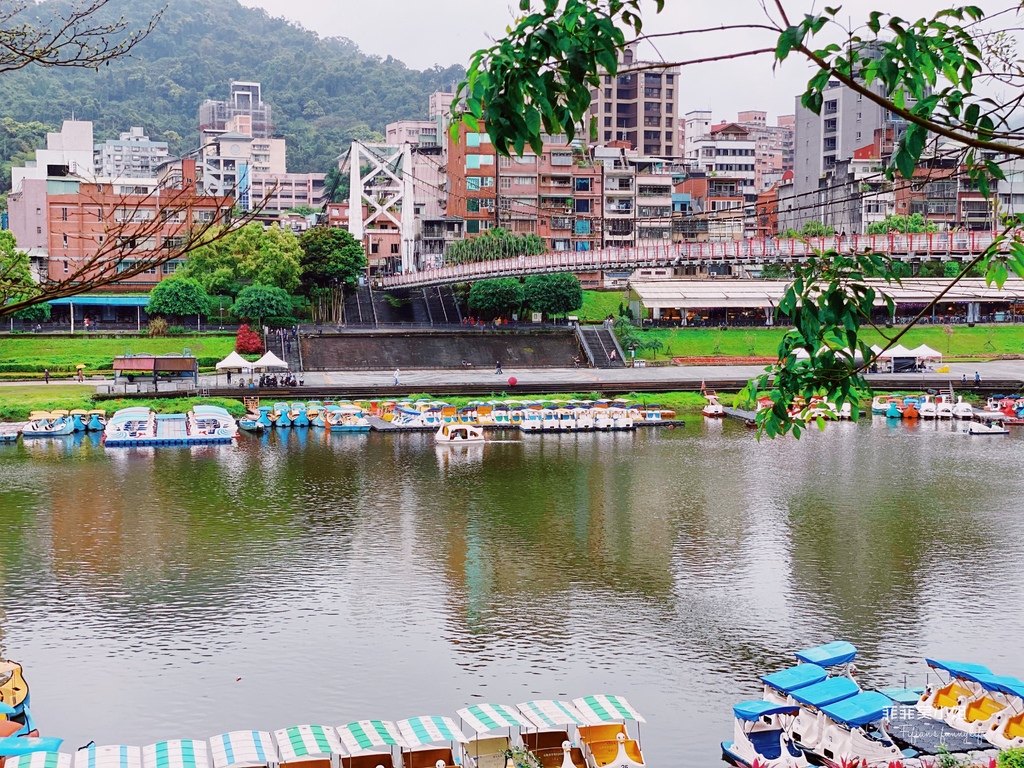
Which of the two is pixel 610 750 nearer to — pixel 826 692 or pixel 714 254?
pixel 826 692

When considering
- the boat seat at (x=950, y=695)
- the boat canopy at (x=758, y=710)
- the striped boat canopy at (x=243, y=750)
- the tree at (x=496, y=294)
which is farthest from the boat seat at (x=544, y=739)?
the tree at (x=496, y=294)

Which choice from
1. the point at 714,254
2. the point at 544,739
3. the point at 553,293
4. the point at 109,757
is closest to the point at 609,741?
the point at 544,739

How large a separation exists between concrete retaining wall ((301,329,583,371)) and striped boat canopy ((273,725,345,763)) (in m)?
37.2

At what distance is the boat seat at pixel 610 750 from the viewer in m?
12.5

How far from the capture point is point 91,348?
50281mm

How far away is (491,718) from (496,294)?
46.6 meters

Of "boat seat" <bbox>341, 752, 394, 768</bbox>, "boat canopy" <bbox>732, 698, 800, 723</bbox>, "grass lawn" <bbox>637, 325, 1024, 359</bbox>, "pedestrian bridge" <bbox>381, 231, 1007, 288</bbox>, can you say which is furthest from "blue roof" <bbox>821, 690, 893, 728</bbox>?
"grass lawn" <bbox>637, 325, 1024, 359</bbox>

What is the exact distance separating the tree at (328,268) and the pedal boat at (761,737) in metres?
47.1

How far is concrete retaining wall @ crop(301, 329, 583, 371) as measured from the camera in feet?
166

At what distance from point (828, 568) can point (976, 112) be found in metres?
14.5

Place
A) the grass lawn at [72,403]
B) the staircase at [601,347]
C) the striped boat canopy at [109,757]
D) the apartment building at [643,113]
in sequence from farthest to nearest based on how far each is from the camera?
the apartment building at [643,113] → the staircase at [601,347] → the grass lawn at [72,403] → the striped boat canopy at [109,757]

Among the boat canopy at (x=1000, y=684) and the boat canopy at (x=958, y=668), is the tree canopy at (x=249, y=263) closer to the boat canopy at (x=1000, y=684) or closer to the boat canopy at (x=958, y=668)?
the boat canopy at (x=958, y=668)

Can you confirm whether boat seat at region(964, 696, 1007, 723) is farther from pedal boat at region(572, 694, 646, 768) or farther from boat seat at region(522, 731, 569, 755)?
boat seat at region(522, 731, 569, 755)

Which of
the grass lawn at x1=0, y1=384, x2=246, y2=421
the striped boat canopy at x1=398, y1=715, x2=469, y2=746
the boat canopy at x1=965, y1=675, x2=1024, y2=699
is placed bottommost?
the striped boat canopy at x1=398, y1=715, x2=469, y2=746
